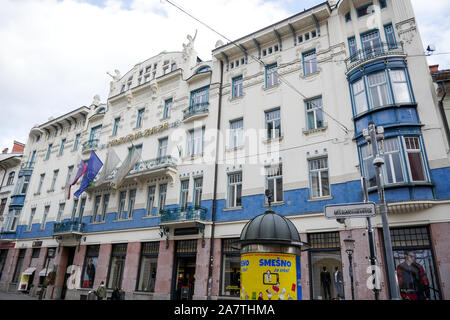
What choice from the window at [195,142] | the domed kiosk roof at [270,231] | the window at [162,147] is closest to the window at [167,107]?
the window at [162,147]

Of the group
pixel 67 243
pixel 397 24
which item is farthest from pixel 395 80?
pixel 67 243

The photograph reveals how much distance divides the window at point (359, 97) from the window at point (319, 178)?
3332mm

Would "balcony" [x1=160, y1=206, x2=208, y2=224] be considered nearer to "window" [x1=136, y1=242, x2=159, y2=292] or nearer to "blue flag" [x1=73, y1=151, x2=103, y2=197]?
"window" [x1=136, y1=242, x2=159, y2=292]

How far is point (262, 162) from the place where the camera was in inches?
766

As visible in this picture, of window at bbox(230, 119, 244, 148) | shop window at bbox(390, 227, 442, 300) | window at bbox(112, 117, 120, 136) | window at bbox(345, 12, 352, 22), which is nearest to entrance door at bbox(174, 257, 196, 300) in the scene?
window at bbox(230, 119, 244, 148)

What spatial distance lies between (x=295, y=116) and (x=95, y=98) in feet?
81.2

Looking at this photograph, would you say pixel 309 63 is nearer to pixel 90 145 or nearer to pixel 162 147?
pixel 162 147

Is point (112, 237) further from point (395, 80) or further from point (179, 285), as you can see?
point (395, 80)

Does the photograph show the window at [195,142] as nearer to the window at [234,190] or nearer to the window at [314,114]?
the window at [234,190]

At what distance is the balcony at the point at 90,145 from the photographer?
30.5m

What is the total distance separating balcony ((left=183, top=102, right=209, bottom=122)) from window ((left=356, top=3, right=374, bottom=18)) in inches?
463

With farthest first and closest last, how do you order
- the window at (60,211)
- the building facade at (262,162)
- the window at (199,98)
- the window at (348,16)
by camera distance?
1. the window at (60,211)
2. the window at (199,98)
3. the window at (348,16)
4. the building facade at (262,162)

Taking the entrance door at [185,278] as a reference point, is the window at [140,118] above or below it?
above

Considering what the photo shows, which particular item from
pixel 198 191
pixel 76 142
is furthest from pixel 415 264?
pixel 76 142
